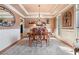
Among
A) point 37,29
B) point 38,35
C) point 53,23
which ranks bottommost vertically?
point 38,35

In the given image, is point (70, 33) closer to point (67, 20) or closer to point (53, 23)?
point (67, 20)

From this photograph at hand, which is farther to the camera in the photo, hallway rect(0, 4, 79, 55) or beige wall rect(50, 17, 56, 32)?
beige wall rect(50, 17, 56, 32)

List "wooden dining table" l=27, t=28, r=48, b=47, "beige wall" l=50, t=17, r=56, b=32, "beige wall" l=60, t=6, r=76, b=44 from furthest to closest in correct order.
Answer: "wooden dining table" l=27, t=28, r=48, b=47 → "beige wall" l=50, t=17, r=56, b=32 → "beige wall" l=60, t=6, r=76, b=44

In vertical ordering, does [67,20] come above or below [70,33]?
above

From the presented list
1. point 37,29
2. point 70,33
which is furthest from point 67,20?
point 37,29

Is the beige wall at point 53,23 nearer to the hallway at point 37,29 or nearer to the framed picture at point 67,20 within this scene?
the hallway at point 37,29

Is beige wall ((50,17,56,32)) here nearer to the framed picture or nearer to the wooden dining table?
the wooden dining table

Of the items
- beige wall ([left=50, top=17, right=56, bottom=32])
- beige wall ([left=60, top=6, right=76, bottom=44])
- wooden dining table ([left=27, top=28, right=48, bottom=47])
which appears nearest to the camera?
beige wall ([left=60, top=6, right=76, bottom=44])

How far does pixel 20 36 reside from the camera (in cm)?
396

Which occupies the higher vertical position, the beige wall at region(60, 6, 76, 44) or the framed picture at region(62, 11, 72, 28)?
the framed picture at region(62, 11, 72, 28)

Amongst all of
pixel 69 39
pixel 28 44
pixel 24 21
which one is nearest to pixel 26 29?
pixel 24 21

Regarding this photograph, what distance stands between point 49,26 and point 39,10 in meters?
0.56

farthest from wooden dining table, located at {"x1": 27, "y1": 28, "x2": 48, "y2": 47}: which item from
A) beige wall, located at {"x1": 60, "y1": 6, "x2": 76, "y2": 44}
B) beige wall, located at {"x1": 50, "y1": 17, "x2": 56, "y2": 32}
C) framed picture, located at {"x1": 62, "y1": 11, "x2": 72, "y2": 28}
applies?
framed picture, located at {"x1": 62, "y1": 11, "x2": 72, "y2": 28}

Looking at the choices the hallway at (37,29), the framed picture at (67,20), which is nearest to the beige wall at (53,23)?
the hallway at (37,29)
